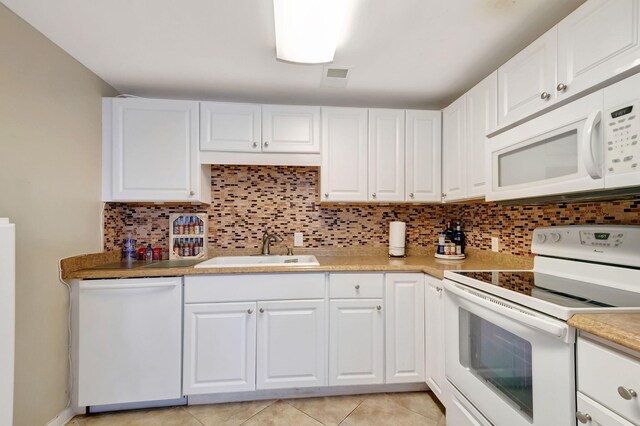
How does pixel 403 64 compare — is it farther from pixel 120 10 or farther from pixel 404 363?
pixel 404 363

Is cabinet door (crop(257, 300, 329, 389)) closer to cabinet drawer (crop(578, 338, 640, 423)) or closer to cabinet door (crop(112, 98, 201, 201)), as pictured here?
cabinet door (crop(112, 98, 201, 201))

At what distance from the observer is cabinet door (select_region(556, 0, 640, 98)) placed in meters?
0.96

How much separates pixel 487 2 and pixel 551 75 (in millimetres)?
422

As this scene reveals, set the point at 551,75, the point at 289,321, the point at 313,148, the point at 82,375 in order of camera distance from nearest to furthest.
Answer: the point at 551,75, the point at 82,375, the point at 289,321, the point at 313,148

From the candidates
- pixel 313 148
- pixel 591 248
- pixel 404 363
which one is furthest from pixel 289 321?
pixel 591 248

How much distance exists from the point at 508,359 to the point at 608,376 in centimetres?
43

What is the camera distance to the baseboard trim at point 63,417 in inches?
63.2

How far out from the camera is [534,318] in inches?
38.4

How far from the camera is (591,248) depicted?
128cm

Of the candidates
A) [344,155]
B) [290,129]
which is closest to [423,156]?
[344,155]

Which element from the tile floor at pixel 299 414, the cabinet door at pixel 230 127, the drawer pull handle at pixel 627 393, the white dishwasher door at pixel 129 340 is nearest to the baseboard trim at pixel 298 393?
the tile floor at pixel 299 414

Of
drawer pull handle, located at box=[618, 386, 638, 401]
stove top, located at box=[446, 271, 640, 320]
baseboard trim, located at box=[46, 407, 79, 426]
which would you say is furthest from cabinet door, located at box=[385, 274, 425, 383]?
baseboard trim, located at box=[46, 407, 79, 426]

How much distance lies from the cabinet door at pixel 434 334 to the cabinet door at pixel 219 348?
1110mm

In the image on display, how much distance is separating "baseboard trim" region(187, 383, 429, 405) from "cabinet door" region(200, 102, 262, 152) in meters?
1.65
